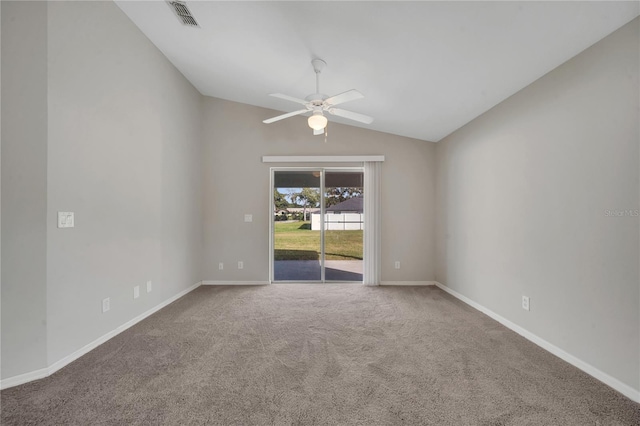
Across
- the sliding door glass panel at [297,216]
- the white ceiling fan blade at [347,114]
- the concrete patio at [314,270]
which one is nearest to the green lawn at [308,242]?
the sliding door glass panel at [297,216]

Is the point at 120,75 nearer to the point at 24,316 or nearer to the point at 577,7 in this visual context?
the point at 24,316

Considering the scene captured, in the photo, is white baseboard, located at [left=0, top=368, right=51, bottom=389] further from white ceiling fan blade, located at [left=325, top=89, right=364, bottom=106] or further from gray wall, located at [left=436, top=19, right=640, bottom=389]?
gray wall, located at [left=436, top=19, right=640, bottom=389]

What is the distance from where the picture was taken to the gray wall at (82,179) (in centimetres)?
185

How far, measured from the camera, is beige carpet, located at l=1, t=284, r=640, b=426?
1.54 meters

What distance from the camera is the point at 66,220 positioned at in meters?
2.08

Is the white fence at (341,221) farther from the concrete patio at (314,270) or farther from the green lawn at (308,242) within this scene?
the concrete patio at (314,270)

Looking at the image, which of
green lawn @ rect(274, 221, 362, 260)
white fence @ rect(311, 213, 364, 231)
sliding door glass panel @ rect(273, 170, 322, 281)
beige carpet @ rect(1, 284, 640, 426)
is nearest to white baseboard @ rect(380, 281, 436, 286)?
green lawn @ rect(274, 221, 362, 260)

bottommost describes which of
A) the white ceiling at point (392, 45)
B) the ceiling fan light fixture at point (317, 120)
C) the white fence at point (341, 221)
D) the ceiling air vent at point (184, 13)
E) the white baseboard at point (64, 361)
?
the white baseboard at point (64, 361)

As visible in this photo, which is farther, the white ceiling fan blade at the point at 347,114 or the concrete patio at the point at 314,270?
the concrete patio at the point at 314,270

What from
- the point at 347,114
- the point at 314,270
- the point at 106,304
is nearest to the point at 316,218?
the point at 314,270

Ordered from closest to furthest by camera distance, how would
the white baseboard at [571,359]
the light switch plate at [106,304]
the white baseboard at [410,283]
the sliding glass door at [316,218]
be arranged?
the white baseboard at [571,359], the light switch plate at [106,304], the white baseboard at [410,283], the sliding glass door at [316,218]

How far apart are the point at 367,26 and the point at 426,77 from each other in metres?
0.89

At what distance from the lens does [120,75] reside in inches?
104

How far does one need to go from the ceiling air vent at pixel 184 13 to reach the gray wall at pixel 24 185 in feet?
2.99
